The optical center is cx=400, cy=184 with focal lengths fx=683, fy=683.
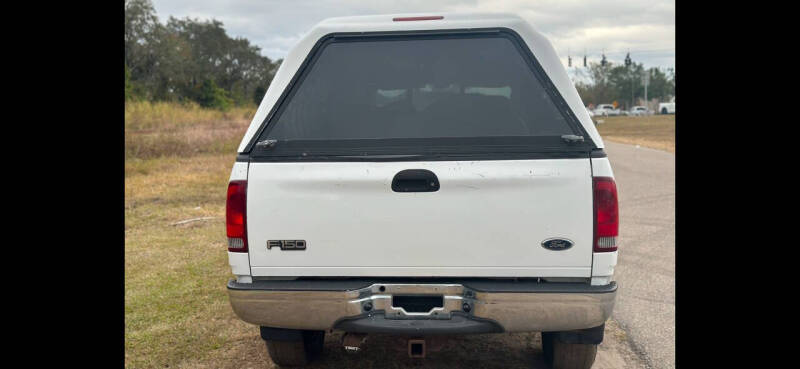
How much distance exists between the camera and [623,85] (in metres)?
114

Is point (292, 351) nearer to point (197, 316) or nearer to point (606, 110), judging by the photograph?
point (197, 316)

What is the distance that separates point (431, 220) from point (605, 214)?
0.82 metres

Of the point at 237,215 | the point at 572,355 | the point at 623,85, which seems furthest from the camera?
the point at 623,85

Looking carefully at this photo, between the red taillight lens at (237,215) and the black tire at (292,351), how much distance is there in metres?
0.84

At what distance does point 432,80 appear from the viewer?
3.80m

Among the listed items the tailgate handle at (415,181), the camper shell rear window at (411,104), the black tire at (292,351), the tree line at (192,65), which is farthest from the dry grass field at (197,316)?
the tree line at (192,65)

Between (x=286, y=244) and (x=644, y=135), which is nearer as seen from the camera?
(x=286, y=244)

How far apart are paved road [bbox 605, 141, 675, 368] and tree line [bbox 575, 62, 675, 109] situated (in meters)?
93.5

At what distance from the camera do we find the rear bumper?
10.7 feet

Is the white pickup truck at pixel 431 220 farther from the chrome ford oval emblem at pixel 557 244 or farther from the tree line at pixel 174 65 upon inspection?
the tree line at pixel 174 65

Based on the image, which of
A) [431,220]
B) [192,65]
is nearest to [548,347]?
[431,220]

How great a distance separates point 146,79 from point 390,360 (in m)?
47.9

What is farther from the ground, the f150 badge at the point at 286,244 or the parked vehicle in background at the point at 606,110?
the parked vehicle in background at the point at 606,110

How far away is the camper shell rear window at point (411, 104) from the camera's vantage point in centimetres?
338
